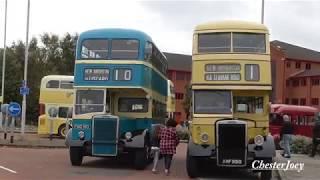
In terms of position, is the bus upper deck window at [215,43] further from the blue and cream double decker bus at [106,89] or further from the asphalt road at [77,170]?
the asphalt road at [77,170]

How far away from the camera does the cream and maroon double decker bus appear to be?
17344mm

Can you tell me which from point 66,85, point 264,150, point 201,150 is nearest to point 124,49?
point 201,150

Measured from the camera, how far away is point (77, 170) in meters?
19.3

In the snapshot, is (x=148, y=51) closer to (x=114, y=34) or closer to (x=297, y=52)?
(x=114, y=34)

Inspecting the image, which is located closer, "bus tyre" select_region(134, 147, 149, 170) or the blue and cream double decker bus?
the blue and cream double decker bus

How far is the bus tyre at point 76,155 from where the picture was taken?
67.5 feet

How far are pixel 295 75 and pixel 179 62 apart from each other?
72.4 feet

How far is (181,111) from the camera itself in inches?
3903

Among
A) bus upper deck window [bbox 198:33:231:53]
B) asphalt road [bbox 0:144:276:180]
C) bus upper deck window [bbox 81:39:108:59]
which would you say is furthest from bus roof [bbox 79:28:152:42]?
asphalt road [bbox 0:144:276:180]

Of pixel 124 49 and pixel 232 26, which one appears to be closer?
pixel 232 26

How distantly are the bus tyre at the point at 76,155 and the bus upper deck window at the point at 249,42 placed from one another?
639cm

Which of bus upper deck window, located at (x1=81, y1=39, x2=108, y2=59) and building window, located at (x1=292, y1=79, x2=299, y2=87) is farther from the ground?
building window, located at (x1=292, y1=79, x2=299, y2=87)

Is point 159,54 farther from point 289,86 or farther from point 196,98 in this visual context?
point 289,86

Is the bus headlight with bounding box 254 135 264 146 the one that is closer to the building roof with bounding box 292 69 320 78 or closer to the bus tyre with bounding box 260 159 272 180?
the bus tyre with bounding box 260 159 272 180
